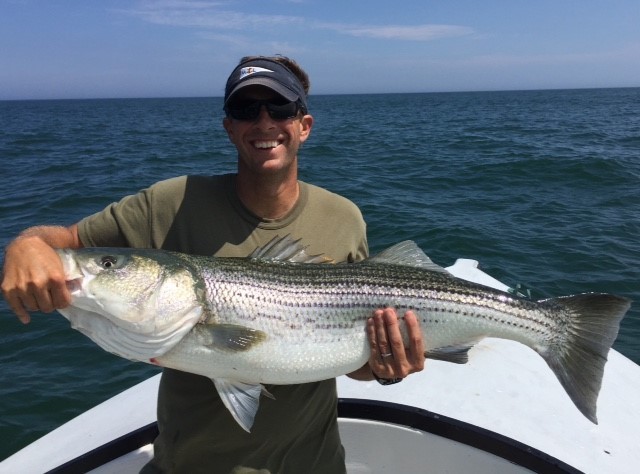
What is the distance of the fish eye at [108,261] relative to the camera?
8.43 feet

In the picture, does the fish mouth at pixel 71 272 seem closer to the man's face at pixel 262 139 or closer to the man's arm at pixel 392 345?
the man's face at pixel 262 139

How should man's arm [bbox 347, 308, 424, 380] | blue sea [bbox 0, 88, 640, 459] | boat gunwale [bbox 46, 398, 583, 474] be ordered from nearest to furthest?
man's arm [bbox 347, 308, 424, 380] → boat gunwale [bbox 46, 398, 583, 474] → blue sea [bbox 0, 88, 640, 459]

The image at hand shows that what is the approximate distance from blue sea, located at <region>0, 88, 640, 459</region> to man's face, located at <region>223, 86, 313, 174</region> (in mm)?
5316

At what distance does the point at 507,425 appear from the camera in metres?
3.90

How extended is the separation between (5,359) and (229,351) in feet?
21.8

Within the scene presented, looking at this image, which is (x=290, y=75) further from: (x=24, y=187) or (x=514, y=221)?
(x=24, y=187)

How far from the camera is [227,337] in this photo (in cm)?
262

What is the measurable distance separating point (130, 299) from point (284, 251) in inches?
32.6

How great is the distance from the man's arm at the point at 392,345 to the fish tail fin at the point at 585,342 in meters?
0.83

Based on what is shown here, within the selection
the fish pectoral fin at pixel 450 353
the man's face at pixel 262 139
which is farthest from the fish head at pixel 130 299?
the fish pectoral fin at pixel 450 353

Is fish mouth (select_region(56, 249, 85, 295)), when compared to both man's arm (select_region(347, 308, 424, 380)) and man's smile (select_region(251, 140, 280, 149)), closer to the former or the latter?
man's smile (select_region(251, 140, 280, 149))

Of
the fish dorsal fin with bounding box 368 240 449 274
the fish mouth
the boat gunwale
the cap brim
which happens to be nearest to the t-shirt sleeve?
the fish mouth

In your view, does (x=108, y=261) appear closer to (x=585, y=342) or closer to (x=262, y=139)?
(x=262, y=139)

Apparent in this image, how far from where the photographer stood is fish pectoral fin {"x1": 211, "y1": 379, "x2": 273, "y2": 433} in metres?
2.61
